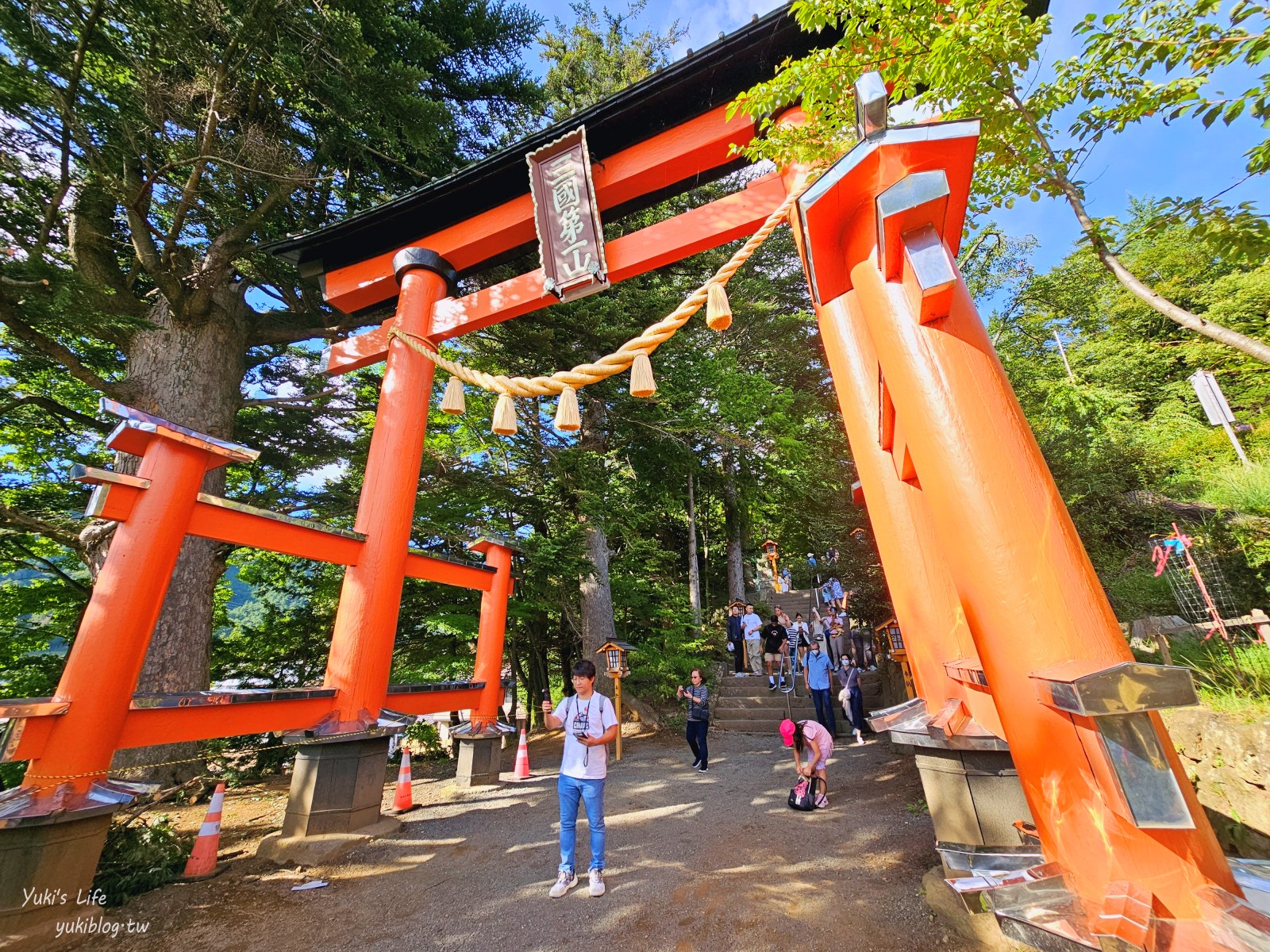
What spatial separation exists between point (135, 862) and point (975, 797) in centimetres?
522

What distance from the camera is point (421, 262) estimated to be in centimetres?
580

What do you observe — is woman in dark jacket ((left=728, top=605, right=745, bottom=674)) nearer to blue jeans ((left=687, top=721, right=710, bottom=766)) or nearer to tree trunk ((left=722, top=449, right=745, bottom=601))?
tree trunk ((left=722, top=449, right=745, bottom=601))

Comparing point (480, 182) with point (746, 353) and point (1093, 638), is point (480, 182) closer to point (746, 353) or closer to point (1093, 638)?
point (1093, 638)

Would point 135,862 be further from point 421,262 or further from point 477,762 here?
point 421,262

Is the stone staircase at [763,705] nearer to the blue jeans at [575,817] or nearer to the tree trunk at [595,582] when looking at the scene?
the tree trunk at [595,582]

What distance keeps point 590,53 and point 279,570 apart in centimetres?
1296

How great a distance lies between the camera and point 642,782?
20.2ft

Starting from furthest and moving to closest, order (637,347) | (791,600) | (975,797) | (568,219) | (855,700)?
(791,600)
(855,700)
(568,219)
(637,347)
(975,797)

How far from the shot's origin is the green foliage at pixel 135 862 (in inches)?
123

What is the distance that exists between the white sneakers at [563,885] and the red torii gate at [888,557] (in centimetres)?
203

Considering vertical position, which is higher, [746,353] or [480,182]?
[746,353]

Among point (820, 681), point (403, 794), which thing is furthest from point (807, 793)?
point (403, 794)

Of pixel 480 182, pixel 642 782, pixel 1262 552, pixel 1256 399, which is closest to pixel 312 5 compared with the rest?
pixel 480 182

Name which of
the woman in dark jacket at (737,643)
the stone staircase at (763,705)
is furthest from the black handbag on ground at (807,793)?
the woman in dark jacket at (737,643)
